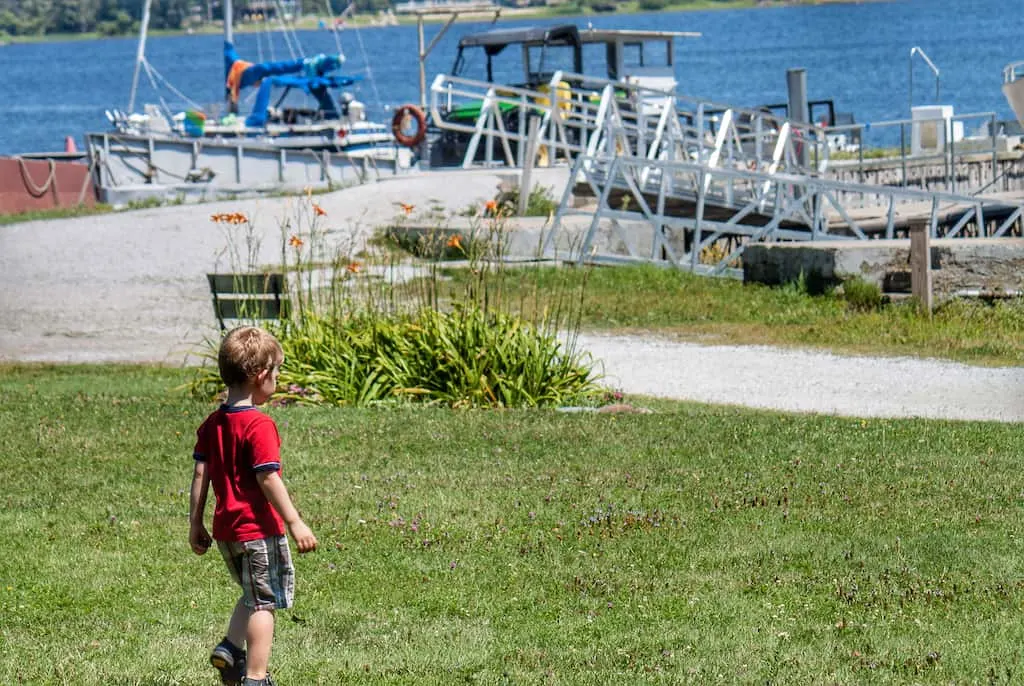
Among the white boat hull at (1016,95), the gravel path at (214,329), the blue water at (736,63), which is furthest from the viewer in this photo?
the blue water at (736,63)

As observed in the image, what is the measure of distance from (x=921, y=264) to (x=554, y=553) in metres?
7.94

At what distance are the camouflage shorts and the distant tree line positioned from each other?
149483 mm

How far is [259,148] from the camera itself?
30.7m

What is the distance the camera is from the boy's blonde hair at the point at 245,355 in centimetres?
437

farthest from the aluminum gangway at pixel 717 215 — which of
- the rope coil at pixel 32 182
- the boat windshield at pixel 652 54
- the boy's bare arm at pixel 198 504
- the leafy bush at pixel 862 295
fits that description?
the boat windshield at pixel 652 54

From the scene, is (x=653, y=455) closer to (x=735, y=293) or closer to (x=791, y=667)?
(x=791, y=667)

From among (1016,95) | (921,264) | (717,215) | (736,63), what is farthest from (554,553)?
(736,63)

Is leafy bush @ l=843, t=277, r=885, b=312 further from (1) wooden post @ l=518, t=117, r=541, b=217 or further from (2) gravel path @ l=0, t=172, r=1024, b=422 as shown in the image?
(1) wooden post @ l=518, t=117, r=541, b=217

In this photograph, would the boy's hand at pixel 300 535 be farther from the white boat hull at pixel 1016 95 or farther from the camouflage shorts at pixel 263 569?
the white boat hull at pixel 1016 95

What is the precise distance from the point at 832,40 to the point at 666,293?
4335 inches

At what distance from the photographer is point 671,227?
Answer: 18422 millimetres

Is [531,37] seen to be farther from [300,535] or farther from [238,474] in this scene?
[300,535]

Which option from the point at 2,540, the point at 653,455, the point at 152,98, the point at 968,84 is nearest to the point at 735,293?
the point at 653,455

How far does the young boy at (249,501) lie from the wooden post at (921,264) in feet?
31.2
